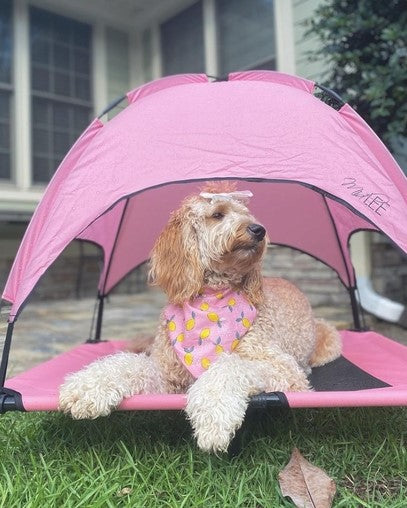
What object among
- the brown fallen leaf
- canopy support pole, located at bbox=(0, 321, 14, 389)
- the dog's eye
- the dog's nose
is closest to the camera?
the brown fallen leaf

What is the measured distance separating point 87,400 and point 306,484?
33.0 inches

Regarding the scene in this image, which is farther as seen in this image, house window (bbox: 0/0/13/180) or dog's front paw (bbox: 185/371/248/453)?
house window (bbox: 0/0/13/180)

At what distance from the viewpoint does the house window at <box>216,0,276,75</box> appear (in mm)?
6379

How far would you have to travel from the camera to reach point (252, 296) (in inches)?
93.3

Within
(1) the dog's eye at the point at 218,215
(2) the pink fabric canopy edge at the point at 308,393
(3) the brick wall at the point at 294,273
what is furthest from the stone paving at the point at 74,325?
(1) the dog's eye at the point at 218,215

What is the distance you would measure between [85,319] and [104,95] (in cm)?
370

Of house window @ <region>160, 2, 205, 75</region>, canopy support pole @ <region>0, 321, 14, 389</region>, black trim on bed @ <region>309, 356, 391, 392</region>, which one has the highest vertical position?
house window @ <region>160, 2, 205, 75</region>

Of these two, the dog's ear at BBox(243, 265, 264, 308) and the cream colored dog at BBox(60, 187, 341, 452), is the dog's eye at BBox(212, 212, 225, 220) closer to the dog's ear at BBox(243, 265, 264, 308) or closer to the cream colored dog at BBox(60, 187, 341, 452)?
the cream colored dog at BBox(60, 187, 341, 452)

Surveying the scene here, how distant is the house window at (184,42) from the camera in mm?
7277

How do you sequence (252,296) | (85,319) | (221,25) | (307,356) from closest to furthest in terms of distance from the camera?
(252,296)
(307,356)
(85,319)
(221,25)

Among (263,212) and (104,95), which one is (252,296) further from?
(104,95)

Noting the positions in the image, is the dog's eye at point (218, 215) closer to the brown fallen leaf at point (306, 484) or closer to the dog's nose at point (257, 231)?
the dog's nose at point (257, 231)

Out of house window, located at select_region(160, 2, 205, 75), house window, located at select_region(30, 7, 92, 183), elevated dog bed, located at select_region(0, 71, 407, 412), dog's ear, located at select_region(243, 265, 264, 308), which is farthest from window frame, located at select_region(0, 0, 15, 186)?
dog's ear, located at select_region(243, 265, 264, 308)

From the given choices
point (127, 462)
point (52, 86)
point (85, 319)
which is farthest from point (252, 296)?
point (52, 86)
